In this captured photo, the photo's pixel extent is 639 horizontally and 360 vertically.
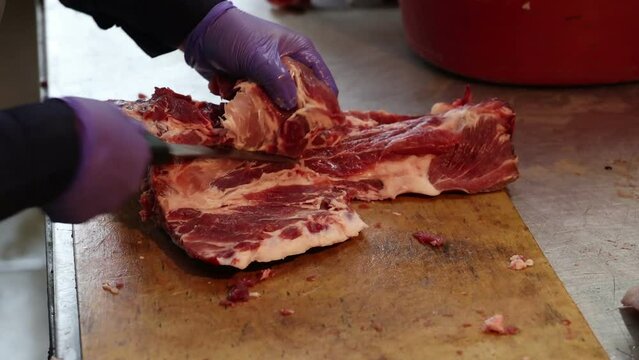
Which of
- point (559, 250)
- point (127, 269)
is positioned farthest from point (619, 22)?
point (127, 269)

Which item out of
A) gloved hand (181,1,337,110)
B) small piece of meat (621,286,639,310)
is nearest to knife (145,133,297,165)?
gloved hand (181,1,337,110)

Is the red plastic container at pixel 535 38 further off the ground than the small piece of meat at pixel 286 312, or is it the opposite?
the red plastic container at pixel 535 38

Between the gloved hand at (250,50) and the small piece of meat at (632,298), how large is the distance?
1.04 meters

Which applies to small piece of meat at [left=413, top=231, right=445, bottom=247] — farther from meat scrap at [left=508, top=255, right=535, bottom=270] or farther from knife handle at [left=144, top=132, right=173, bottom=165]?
knife handle at [left=144, top=132, right=173, bottom=165]

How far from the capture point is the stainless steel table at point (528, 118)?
2277mm

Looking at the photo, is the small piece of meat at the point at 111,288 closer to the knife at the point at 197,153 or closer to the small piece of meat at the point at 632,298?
the knife at the point at 197,153

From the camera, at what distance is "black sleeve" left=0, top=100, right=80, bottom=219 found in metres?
1.76

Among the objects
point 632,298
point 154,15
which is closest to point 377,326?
point 632,298

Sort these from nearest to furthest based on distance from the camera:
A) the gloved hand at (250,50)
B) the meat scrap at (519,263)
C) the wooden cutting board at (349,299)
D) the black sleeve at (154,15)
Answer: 1. the wooden cutting board at (349,299)
2. the meat scrap at (519,263)
3. the gloved hand at (250,50)
4. the black sleeve at (154,15)

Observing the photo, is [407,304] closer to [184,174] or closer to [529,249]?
[529,249]

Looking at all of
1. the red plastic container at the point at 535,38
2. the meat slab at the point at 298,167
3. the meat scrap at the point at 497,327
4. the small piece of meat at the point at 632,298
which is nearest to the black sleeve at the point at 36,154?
the meat slab at the point at 298,167

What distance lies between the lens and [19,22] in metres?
4.37

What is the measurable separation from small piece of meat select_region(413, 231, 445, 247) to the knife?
0.44 metres

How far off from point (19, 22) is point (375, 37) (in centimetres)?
187
